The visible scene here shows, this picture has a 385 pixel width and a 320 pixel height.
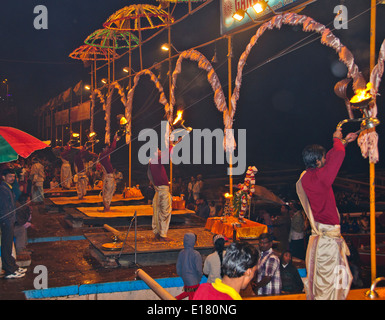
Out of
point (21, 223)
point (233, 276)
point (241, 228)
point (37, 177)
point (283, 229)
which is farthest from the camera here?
point (37, 177)

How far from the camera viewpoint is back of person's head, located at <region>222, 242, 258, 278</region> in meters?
3.01

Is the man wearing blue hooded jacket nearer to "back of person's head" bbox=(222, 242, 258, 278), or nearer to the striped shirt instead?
the striped shirt

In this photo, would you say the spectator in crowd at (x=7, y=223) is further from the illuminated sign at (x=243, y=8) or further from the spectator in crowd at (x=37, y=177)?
the spectator in crowd at (x=37, y=177)

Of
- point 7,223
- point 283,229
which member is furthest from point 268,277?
point 7,223

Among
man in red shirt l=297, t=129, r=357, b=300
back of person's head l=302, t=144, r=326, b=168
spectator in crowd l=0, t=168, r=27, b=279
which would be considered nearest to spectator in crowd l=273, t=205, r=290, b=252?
man in red shirt l=297, t=129, r=357, b=300

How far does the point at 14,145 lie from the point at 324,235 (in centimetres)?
522

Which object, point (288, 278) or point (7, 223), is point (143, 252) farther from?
point (288, 278)

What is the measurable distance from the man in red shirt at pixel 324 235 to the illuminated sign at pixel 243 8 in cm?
464

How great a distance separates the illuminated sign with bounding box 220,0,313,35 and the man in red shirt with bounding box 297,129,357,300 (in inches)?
183

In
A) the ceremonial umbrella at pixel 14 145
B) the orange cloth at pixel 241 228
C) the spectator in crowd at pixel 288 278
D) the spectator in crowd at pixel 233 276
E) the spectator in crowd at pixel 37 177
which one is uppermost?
the ceremonial umbrella at pixel 14 145

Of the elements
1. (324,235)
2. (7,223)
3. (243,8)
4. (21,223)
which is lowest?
(21,223)

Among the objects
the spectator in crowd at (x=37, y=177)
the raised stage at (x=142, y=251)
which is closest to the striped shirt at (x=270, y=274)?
the raised stage at (x=142, y=251)

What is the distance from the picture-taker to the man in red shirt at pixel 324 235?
4.63 meters

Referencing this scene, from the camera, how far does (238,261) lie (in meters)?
3.02
